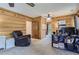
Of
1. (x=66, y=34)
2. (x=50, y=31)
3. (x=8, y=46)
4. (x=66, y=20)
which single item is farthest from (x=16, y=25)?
(x=66, y=34)

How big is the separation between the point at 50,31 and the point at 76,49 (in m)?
1.10

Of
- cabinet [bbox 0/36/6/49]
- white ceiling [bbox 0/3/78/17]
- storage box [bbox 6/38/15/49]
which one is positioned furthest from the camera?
storage box [bbox 6/38/15/49]

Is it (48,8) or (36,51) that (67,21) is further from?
(36,51)

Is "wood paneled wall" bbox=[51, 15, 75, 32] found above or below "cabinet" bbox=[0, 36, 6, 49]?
above

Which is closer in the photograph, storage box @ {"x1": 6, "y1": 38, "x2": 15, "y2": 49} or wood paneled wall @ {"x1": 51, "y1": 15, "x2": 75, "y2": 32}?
wood paneled wall @ {"x1": 51, "y1": 15, "x2": 75, "y2": 32}

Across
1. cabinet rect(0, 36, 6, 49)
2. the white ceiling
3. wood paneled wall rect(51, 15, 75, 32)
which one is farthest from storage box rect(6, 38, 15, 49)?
wood paneled wall rect(51, 15, 75, 32)

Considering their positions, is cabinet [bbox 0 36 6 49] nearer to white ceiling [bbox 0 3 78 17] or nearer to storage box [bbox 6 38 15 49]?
storage box [bbox 6 38 15 49]

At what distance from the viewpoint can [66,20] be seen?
9.16ft

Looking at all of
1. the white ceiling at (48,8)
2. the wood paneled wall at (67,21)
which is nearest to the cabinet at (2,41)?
the white ceiling at (48,8)

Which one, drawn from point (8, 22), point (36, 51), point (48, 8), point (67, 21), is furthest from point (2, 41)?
point (67, 21)

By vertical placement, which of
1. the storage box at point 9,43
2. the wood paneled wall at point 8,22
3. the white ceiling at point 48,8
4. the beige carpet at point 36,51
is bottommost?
the beige carpet at point 36,51

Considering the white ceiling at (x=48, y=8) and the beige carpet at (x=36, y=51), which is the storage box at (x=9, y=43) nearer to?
the beige carpet at (x=36, y=51)
